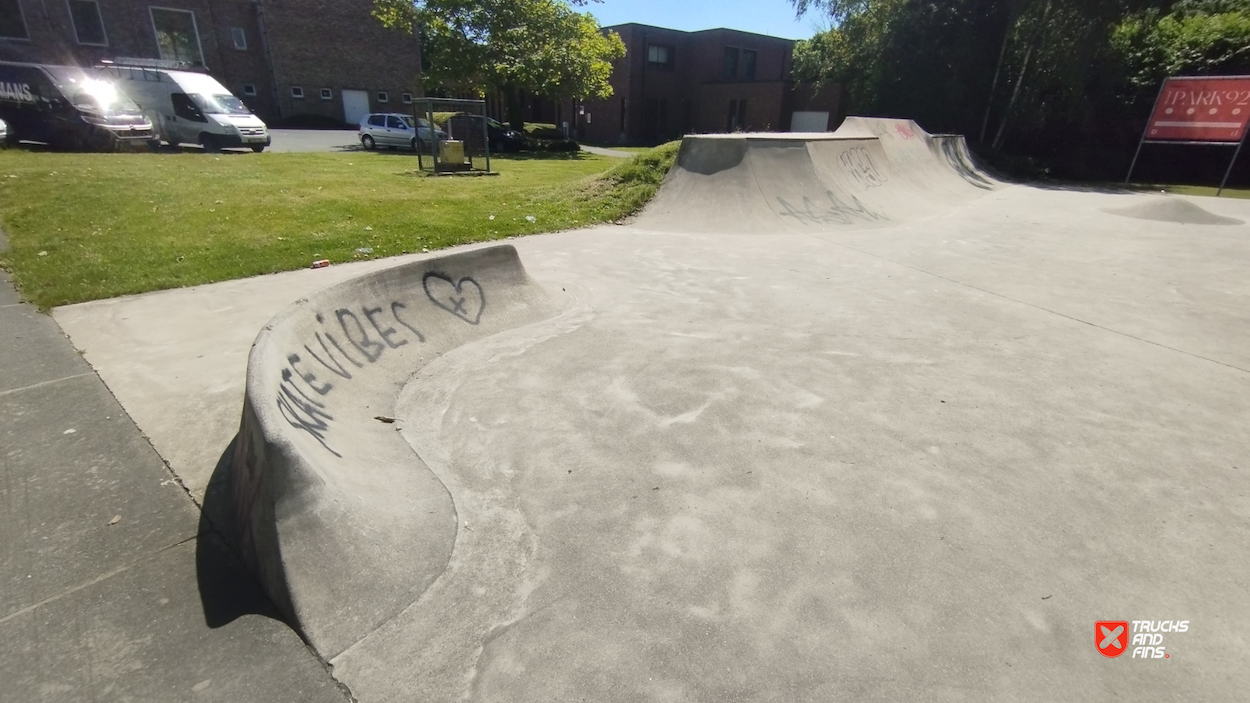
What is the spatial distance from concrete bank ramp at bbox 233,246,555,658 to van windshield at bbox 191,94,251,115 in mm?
20546

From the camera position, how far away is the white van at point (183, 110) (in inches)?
777

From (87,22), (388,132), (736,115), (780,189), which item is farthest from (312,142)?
(736,115)

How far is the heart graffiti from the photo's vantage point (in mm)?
5426

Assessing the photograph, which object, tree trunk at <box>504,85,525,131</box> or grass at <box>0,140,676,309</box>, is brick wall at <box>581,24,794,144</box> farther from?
grass at <box>0,140,676,309</box>

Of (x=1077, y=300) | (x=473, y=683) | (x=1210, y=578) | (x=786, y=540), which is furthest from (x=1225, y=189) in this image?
(x=473, y=683)

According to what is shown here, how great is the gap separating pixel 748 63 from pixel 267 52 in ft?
106

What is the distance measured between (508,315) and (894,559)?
4.07 m

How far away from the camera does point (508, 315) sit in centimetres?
573

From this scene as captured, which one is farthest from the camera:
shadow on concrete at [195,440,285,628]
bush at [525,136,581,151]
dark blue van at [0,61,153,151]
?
bush at [525,136,581,151]

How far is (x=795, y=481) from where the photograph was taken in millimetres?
3289

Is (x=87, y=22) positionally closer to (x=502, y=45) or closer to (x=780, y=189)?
(x=502, y=45)

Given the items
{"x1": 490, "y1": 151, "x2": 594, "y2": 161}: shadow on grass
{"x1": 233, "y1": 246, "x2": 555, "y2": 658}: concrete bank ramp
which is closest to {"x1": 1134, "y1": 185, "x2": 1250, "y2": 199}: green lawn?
{"x1": 490, "y1": 151, "x2": 594, "y2": 161}: shadow on grass

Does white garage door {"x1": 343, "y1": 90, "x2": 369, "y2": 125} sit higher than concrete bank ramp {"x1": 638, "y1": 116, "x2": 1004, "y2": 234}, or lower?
higher

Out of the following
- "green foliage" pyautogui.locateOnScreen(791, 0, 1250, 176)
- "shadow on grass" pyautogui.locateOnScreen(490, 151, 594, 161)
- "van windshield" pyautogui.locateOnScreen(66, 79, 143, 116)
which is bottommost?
"shadow on grass" pyautogui.locateOnScreen(490, 151, 594, 161)
